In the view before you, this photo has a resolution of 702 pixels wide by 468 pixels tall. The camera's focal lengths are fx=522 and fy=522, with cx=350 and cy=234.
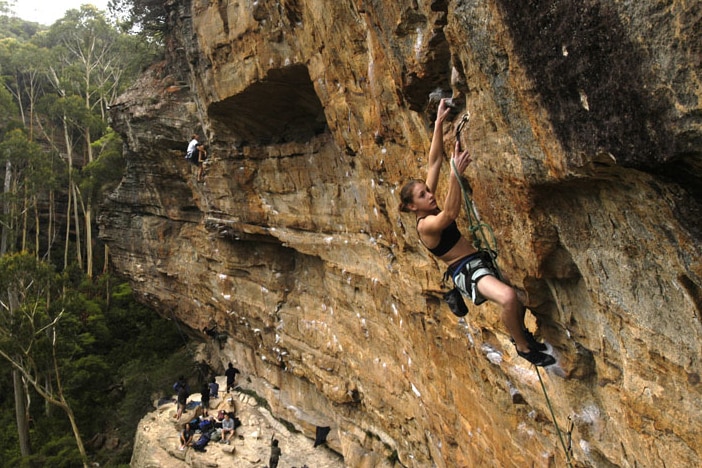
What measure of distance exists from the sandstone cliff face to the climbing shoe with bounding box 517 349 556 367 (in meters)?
0.28

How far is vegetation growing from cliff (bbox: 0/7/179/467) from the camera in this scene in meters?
15.9

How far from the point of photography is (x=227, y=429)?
41.7ft

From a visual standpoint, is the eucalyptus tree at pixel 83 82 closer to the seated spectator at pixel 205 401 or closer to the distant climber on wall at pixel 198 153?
the distant climber on wall at pixel 198 153

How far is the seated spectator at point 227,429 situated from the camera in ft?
41.2

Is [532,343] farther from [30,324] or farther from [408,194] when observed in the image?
[30,324]

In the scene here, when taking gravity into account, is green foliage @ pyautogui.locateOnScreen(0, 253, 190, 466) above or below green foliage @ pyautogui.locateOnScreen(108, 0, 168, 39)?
below

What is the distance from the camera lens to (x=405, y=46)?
435 centimetres

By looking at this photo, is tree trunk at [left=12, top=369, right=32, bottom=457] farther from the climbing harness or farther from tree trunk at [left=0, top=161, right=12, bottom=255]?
the climbing harness

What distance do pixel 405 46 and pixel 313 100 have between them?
5.66 metres

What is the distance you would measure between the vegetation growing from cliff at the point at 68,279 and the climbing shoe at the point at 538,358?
14.2 m

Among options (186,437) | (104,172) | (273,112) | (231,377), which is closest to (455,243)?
(273,112)

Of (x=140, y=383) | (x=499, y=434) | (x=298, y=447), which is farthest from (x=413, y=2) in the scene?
(x=140, y=383)

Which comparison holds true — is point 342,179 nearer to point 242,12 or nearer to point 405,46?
point 242,12

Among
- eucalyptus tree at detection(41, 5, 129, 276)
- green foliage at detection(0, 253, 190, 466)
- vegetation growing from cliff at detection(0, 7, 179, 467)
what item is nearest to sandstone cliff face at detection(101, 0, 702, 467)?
green foliage at detection(0, 253, 190, 466)
